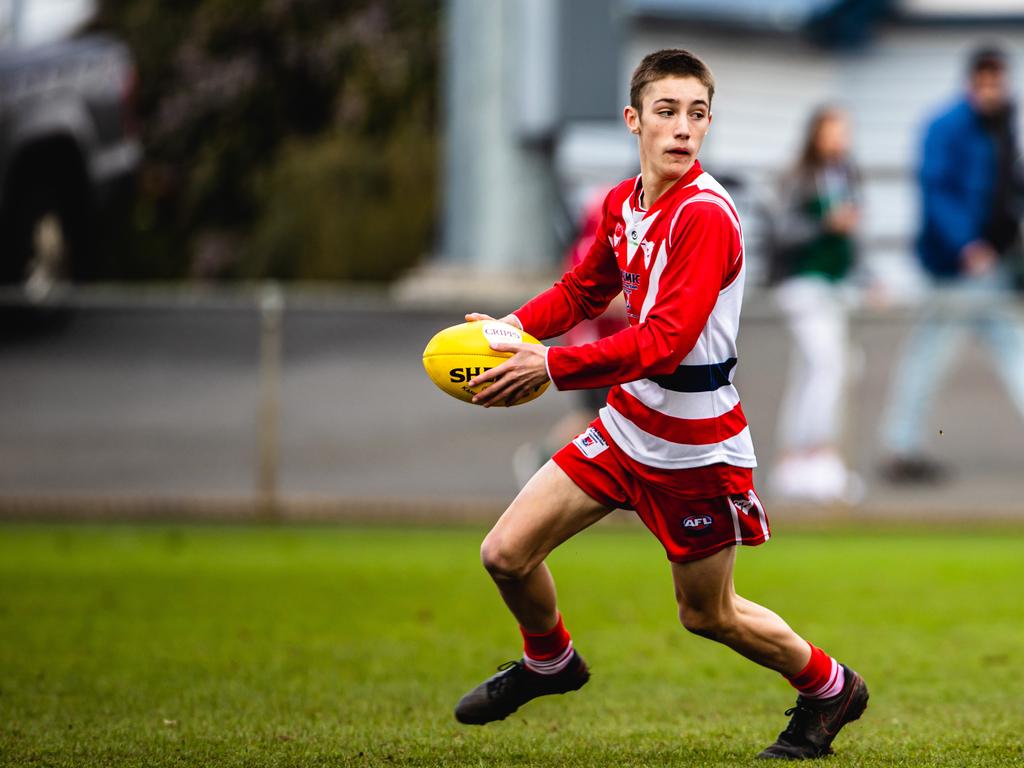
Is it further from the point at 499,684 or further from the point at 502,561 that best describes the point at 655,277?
the point at 499,684

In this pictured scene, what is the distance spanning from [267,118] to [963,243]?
756 inches

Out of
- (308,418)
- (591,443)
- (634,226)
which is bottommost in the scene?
(308,418)

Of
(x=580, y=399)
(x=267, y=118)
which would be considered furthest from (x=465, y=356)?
(x=267, y=118)

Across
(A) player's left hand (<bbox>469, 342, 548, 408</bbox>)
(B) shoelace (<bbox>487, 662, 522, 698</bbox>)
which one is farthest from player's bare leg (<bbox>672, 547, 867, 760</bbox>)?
(A) player's left hand (<bbox>469, 342, 548, 408</bbox>)

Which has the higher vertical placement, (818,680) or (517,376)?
(517,376)

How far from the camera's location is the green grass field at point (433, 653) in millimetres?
5410

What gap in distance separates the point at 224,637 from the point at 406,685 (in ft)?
4.37

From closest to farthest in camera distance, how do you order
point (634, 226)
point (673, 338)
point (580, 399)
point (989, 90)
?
point (673, 338), point (634, 226), point (580, 399), point (989, 90)

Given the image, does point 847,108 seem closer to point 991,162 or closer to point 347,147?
point 991,162

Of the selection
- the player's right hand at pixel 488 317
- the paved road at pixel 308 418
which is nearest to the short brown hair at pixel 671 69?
the player's right hand at pixel 488 317

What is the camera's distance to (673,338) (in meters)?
5.00

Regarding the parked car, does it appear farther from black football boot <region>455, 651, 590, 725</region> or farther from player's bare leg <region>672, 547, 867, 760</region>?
player's bare leg <region>672, 547, 867, 760</region>

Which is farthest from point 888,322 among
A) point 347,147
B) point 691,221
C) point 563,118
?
point 347,147

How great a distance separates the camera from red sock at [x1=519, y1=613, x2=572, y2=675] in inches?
221
